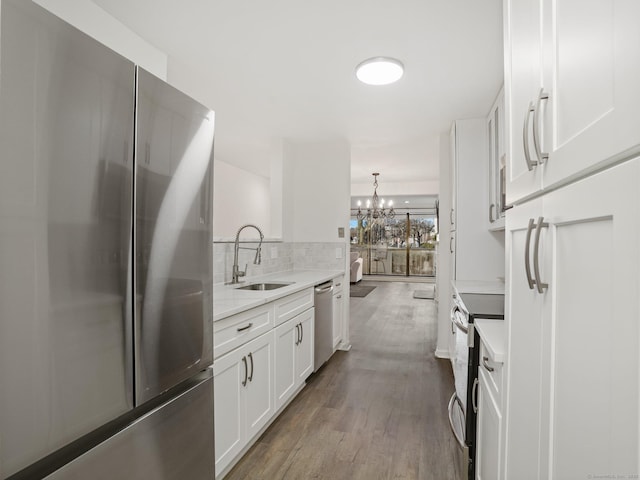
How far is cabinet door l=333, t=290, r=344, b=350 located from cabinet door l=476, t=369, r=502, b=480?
222cm

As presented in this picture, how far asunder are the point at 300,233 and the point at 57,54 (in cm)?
340

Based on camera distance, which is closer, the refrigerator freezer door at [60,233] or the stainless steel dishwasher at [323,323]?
the refrigerator freezer door at [60,233]

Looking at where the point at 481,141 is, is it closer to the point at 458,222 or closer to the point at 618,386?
the point at 458,222

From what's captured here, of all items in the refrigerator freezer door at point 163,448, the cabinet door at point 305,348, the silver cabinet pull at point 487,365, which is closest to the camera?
the refrigerator freezer door at point 163,448

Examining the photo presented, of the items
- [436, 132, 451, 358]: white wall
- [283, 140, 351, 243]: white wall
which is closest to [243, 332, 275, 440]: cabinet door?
[283, 140, 351, 243]: white wall

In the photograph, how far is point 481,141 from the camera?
329cm

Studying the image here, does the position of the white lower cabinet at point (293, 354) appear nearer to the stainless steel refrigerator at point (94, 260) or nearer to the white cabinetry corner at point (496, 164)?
the stainless steel refrigerator at point (94, 260)

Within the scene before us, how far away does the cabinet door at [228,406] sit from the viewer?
1.67m

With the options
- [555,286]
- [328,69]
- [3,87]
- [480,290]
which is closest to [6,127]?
[3,87]

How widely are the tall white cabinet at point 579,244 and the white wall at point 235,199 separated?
4696 mm

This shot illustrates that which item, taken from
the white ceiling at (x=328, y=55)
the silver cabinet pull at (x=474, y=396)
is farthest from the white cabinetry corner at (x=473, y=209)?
the silver cabinet pull at (x=474, y=396)

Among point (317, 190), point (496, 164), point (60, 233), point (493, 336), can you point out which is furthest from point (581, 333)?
point (317, 190)

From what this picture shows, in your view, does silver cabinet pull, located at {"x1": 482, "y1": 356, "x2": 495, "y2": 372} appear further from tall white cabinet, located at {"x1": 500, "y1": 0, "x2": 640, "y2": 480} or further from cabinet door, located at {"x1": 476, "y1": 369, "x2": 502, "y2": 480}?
tall white cabinet, located at {"x1": 500, "y1": 0, "x2": 640, "y2": 480}

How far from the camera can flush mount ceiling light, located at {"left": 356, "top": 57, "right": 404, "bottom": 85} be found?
7.16ft
